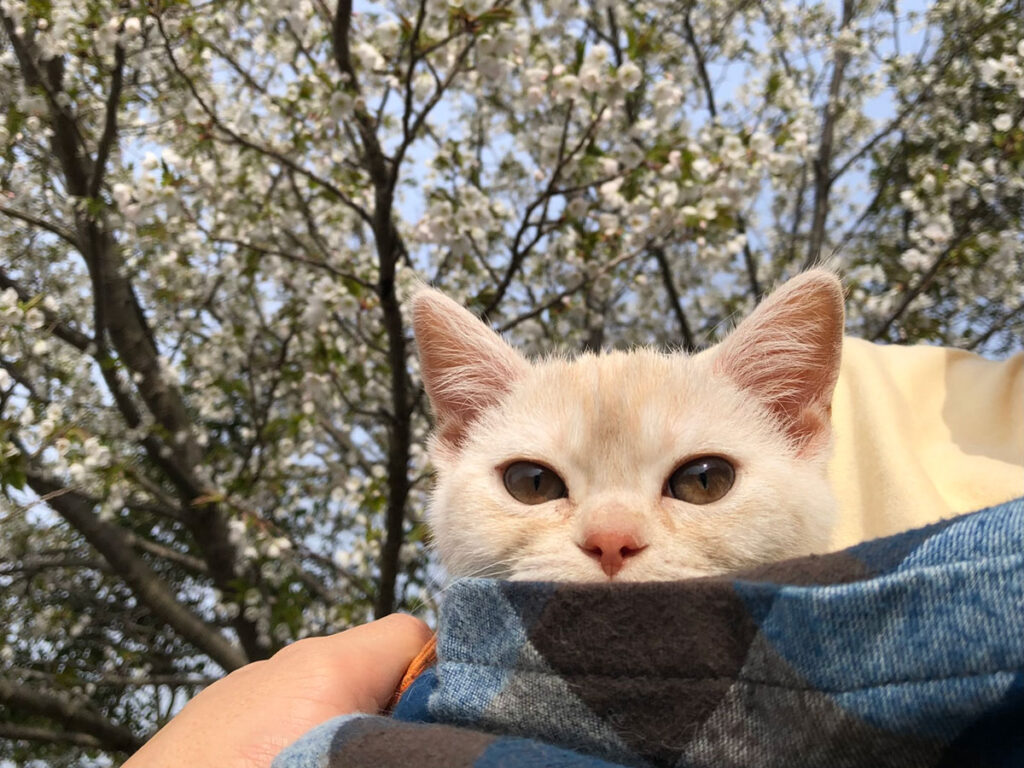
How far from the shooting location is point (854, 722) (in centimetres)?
57

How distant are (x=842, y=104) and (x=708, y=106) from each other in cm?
118

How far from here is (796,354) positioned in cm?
120

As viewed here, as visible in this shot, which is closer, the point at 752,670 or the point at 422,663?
the point at 752,670

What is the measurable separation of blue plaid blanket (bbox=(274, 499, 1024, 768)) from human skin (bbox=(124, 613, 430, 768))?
0.30 meters

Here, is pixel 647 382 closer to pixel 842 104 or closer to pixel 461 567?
pixel 461 567

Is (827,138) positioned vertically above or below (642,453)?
above

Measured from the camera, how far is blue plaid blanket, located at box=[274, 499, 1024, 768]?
0.55 metres

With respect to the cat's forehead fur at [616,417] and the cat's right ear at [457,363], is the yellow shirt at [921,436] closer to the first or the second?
the cat's forehead fur at [616,417]

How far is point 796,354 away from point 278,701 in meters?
1.02

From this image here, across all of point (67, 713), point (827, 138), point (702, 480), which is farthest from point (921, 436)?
point (827, 138)

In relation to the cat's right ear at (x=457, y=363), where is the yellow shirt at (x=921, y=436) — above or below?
below

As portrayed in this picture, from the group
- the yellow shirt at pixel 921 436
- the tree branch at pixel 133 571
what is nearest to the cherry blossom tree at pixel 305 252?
the tree branch at pixel 133 571

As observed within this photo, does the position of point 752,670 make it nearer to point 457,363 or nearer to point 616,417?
point 616,417

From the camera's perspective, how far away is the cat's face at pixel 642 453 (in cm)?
94
